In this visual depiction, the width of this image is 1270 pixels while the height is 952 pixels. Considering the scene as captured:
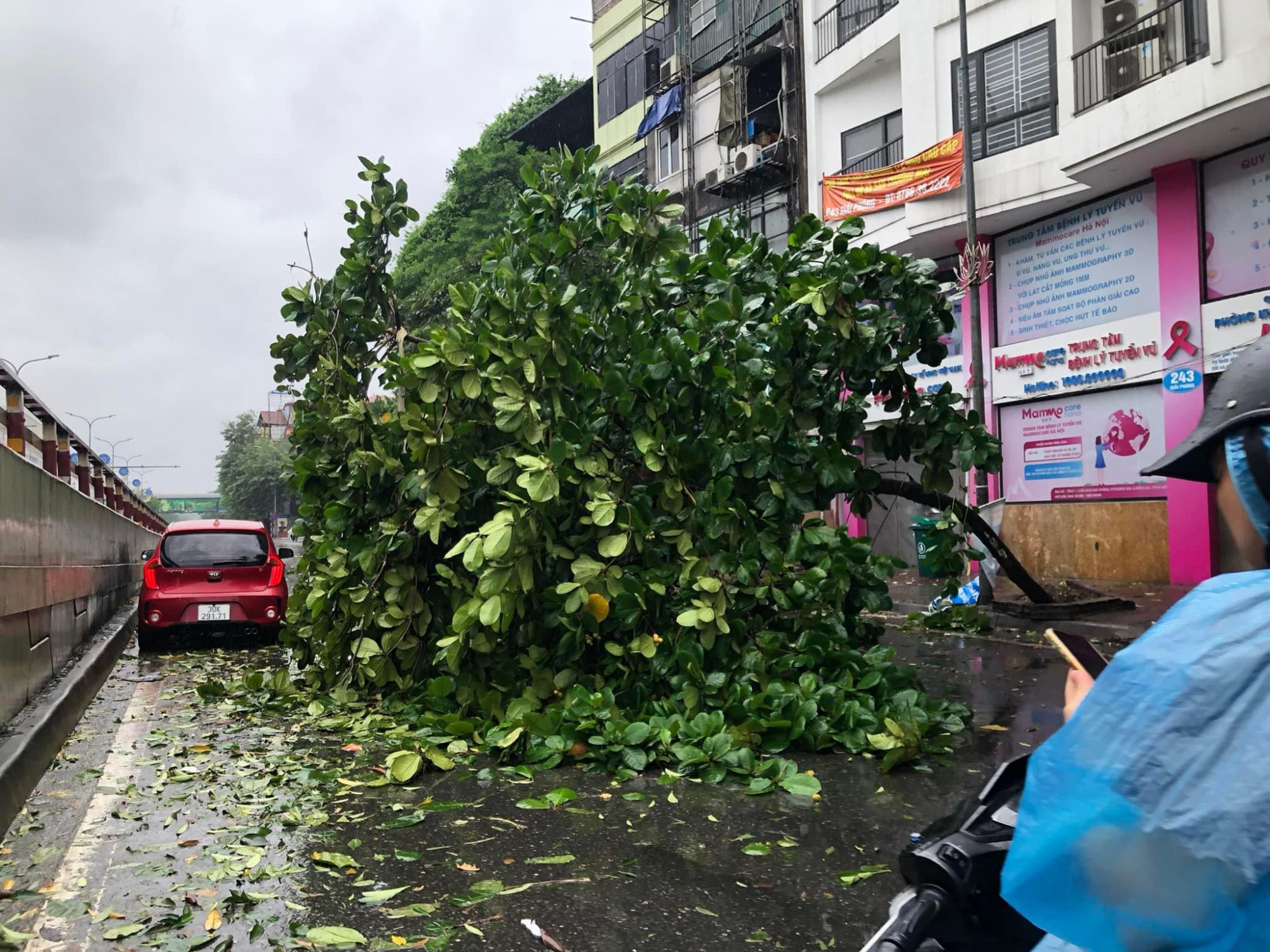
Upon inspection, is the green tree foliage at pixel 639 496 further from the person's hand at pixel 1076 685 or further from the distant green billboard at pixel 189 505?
the distant green billboard at pixel 189 505

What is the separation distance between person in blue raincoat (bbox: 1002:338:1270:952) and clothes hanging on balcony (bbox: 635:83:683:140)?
29.4m

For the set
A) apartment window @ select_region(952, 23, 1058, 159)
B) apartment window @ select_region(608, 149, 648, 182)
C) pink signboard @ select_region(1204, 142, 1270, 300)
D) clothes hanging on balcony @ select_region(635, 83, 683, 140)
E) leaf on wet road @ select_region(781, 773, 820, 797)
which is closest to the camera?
leaf on wet road @ select_region(781, 773, 820, 797)

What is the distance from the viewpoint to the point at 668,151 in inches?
1191

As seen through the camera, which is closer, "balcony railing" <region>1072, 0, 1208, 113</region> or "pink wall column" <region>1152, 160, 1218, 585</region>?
"balcony railing" <region>1072, 0, 1208, 113</region>

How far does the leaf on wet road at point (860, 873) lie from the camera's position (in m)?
3.74

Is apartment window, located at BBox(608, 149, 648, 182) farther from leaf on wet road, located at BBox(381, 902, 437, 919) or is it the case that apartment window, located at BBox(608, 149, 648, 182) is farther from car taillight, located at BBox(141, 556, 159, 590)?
leaf on wet road, located at BBox(381, 902, 437, 919)

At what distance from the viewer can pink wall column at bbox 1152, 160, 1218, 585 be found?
551 inches

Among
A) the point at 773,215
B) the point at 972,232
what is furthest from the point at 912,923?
the point at 773,215

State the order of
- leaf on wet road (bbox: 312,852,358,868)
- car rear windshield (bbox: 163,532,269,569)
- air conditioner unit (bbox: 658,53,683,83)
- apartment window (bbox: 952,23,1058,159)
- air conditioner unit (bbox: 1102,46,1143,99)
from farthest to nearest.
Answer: air conditioner unit (bbox: 658,53,683,83), apartment window (bbox: 952,23,1058,159), air conditioner unit (bbox: 1102,46,1143,99), car rear windshield (bbox: 163,532,269,569), leaf on wet road (bbox: 312,852,358,868)

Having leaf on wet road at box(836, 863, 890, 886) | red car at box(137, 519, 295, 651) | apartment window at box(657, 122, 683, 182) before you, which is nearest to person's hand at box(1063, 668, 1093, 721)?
leaf on wet road at box(836, 863, 890, 886)

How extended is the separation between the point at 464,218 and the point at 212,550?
26.7m

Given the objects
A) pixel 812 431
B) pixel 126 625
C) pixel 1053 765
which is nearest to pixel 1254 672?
pixel 1053 765

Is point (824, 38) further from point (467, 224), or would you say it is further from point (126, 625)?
point (126, 625)

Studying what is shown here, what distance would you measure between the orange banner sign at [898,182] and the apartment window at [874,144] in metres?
0.45
